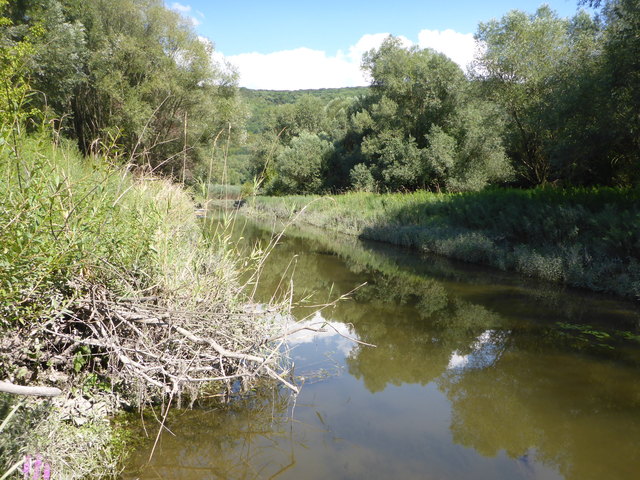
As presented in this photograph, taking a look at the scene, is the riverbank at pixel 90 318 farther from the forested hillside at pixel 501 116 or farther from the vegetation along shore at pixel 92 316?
the forested hillside at pixel 501 116

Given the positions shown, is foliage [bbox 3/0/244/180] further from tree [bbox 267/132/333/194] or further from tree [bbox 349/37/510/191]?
tree [bbox 267/132/333/194]

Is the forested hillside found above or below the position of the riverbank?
above

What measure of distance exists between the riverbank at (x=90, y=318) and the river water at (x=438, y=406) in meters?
0.45

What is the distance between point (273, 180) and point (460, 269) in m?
30.2

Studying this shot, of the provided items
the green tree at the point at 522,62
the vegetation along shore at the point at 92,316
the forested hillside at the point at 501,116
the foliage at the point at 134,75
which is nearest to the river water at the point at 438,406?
the vegetation along shore at the point at 92,316

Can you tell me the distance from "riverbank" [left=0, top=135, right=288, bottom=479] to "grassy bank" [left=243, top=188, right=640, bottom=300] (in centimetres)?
108

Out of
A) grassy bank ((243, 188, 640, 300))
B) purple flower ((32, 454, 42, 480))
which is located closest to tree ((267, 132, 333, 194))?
grassy bank ((243, 188, 640, 300))

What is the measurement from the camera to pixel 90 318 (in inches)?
131

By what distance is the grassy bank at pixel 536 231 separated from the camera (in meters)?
9.66

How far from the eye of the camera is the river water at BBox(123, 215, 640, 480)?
3.41 meters

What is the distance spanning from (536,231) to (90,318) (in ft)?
38.9

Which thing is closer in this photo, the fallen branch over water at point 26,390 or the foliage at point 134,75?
the fallen branch over water at point 26,390

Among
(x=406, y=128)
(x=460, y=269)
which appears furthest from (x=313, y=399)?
(x=406, y=128)

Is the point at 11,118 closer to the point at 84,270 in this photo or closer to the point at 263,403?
the point at 84,270
